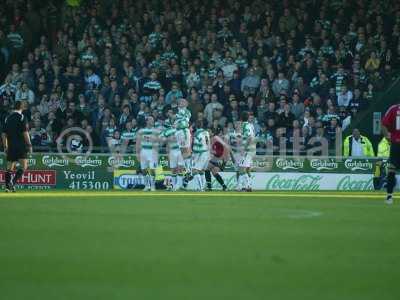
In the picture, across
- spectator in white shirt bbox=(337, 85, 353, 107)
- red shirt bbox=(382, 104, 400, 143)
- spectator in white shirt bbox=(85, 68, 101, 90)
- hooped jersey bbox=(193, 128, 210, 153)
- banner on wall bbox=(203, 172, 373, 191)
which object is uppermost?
spectator in white shirt bbox=(85, 68, 101, 90)

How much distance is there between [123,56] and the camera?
30031 millimetres

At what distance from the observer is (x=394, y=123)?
18.2m

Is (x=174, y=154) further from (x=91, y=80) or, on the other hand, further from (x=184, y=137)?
(x=91, y=80)

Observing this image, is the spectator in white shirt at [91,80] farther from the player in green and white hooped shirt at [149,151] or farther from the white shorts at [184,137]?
the white shorts at [184,137]

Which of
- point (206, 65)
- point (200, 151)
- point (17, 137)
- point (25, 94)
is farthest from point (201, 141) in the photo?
point (25, 94)

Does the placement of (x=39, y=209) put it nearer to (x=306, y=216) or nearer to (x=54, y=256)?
(x=306, y=216)

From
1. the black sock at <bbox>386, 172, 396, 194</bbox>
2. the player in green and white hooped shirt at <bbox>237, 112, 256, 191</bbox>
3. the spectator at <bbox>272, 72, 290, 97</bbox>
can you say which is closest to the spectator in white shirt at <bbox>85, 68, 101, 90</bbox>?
the spectator at <bbox>272, 72, 290, 97</bbox>

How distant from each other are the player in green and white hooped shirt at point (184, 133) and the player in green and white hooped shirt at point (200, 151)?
0.23m

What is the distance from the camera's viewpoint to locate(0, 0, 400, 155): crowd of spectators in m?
27.3

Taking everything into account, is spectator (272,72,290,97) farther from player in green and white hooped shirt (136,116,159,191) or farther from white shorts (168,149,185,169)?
player in green and white hooped shirt (136,116,159,191)

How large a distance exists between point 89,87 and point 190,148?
5.52 metres

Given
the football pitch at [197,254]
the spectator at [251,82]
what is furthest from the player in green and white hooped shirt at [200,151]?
the football pitch at [197,254]

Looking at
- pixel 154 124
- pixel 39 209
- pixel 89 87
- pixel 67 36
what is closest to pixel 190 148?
pixel 154 124

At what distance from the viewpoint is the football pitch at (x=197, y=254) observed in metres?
6.57
